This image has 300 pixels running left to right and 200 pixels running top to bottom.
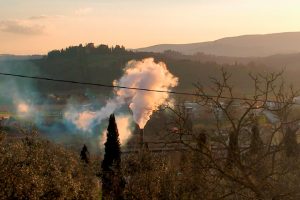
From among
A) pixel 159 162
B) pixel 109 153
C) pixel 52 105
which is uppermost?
pixel 159 162

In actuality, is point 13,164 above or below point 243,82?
above

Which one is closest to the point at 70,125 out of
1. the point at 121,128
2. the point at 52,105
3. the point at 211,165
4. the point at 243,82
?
the point at 121,128

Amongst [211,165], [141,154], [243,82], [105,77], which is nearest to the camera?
[211,165]

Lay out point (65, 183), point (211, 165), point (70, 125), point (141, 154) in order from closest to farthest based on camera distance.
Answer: point (211, 165)
point (65, 183)
point (141, 154)
point (70, 125)

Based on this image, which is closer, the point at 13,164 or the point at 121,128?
the point at 13,164

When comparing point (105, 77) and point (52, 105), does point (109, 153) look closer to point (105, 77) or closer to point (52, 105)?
point (52, 105)

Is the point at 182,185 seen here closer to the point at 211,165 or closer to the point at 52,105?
the point at 211,165

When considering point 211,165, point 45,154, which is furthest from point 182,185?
point 45,154

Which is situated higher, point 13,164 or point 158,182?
point 13,164

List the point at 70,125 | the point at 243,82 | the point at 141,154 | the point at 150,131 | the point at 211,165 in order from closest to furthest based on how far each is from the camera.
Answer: the point at 211,165 → the point at 141,154 → the point at 150,131 → the point at 70,125 → the point at 243,82
